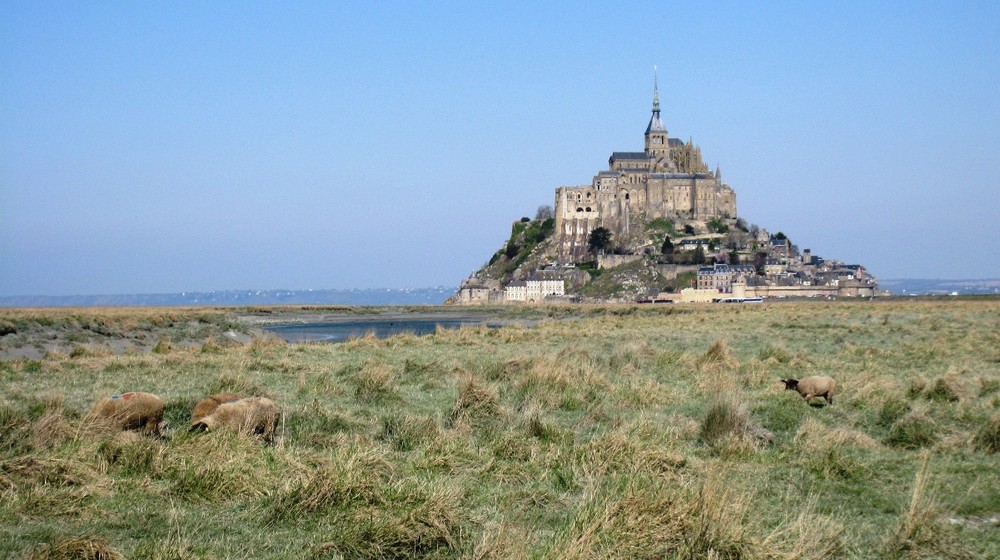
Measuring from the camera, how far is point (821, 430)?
8398mm

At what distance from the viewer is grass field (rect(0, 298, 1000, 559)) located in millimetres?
5027

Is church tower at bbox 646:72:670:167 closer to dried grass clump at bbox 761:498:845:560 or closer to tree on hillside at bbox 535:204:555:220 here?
tree on hillside at bbox 535:204:555:220

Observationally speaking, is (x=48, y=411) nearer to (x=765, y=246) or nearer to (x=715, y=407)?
(x=715, y=407)

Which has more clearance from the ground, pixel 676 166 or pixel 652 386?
pixel 676 166

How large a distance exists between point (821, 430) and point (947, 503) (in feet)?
7.85

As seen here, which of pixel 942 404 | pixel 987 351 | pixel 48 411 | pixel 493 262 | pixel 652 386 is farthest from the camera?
pixel 493 262

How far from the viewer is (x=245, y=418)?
801 cm

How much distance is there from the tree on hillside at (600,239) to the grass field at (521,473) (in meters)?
106

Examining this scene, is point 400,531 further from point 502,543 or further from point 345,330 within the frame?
point 345,330

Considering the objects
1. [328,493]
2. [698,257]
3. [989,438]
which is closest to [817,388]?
[989,438]

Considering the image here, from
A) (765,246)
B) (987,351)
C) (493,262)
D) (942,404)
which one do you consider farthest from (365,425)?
(493,262)

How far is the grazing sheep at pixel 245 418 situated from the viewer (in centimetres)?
777

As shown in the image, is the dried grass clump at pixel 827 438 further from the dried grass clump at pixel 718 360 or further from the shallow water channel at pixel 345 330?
the shallow water channel at pixel 345 330

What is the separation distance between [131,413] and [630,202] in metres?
118
